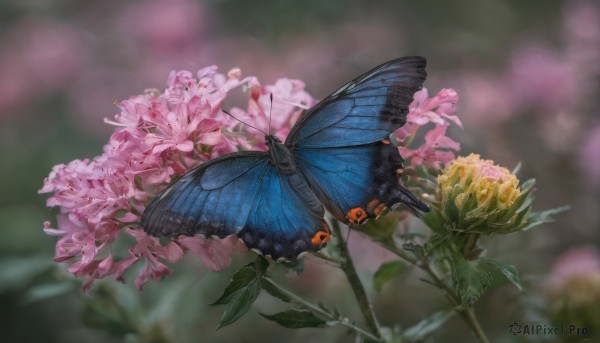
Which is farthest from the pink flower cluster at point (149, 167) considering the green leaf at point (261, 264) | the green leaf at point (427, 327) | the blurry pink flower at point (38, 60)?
the blurry pink flower at point (38, 60)

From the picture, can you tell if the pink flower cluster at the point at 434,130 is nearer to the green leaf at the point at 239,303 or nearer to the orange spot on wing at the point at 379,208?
the orange spot on wing at the point at 379,208

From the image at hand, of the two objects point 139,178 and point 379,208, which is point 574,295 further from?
point 139,178

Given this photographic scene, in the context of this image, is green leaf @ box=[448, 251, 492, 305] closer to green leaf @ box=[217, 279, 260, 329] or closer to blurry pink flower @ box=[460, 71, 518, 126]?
green leaf @ box=[217, 279, 260, 329]

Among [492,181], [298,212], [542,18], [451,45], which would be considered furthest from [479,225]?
[542,18]

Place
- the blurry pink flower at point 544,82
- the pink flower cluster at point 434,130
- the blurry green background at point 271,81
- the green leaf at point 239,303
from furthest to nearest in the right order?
the blurry pink flower at point 544,82 < the blurry green background at point 271,81 < the pink flower cluster at point 434,130 < the green leaf at point 239,303

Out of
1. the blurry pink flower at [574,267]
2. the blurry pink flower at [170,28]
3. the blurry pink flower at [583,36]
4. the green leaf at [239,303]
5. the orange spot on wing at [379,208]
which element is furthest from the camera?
the blurry pink flower at [170,28]

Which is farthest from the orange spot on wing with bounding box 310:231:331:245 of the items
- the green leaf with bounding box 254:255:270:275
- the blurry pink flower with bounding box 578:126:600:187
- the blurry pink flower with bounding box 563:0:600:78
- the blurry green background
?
the blurry pink flower with bounding box 563:0:600:78

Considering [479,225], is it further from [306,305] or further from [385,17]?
[385,17]
